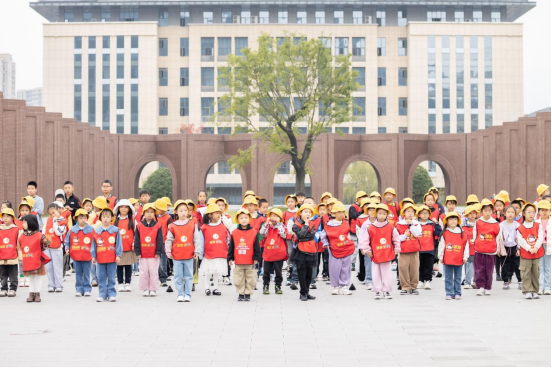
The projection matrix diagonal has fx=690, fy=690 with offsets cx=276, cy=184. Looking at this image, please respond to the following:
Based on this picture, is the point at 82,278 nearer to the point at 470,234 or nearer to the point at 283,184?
the point at 470,234

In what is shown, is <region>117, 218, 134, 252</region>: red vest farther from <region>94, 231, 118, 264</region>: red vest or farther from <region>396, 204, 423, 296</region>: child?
<region>396, 204, 423, 296</region>: child

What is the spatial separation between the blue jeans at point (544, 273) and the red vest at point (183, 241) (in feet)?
18.8

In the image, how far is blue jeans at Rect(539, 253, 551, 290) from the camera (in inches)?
444

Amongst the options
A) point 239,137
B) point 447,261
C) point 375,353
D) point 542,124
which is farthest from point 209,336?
point 239,137

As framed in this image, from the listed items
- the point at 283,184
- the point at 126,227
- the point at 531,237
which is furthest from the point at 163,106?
the point at 531,237

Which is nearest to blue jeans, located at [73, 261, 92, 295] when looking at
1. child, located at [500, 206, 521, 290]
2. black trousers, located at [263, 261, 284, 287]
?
black trousers, located at [263, 261, 284, 287]

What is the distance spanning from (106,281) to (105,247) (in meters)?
0.56

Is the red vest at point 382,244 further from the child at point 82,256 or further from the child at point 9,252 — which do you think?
the child at point 9,252

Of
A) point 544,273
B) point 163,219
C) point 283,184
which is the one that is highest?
point 283,184

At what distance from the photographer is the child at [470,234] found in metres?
12.1

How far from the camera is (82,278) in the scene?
11.7m

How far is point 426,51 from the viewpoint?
6819 centimetres

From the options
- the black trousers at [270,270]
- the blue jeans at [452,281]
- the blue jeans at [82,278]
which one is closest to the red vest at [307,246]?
the black trousers at [270,270]

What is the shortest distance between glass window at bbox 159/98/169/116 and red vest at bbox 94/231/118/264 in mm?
58064
